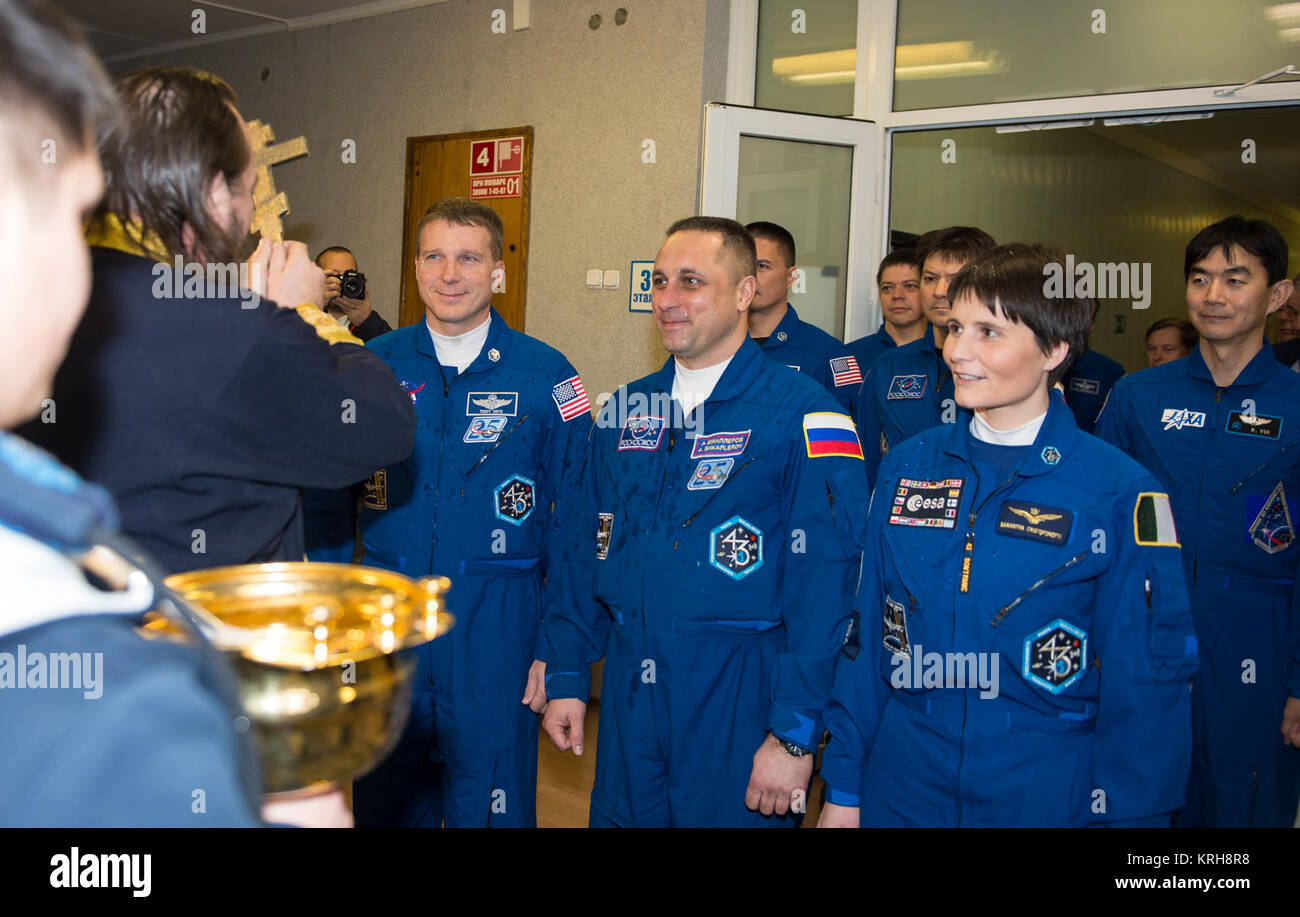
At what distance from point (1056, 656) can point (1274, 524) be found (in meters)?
1.36

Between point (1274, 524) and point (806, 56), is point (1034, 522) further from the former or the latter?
point (806, 56)

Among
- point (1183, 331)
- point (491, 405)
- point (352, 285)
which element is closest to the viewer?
point (491, 405)

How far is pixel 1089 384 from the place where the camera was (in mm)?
4137

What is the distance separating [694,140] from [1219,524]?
326cm

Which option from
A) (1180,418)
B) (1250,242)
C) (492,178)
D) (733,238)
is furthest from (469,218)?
(492,178)

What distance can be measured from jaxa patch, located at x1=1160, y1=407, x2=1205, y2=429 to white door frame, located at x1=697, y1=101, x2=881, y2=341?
2.18 meters

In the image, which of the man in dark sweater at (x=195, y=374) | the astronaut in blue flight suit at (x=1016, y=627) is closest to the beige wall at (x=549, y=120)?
the astronaut in blue flight suit at (x=1016, y=627)

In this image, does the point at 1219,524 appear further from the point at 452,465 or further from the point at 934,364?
the point at 452,465

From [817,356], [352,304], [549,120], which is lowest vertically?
[817,356]

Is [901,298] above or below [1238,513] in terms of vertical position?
above

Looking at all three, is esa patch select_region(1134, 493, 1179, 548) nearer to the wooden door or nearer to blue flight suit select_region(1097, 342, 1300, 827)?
blue flight suit select_region(1097, 342, 1300, 827)

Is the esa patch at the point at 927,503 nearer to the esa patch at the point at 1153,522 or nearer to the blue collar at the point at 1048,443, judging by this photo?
the blue collar at the point at 1048,443

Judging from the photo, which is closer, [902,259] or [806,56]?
[902,259]

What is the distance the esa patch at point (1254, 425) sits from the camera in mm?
2535
